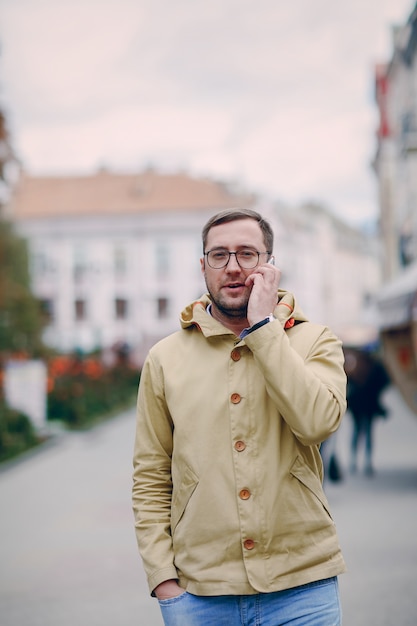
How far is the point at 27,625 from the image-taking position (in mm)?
6418

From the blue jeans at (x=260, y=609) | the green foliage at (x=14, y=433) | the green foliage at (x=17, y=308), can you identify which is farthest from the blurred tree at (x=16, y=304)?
the blue jeans at (x=260, y=609)

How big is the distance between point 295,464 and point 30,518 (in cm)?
870

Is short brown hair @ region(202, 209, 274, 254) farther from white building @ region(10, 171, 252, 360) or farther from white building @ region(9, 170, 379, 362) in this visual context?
white building @ region(10, 171, 252, 360)

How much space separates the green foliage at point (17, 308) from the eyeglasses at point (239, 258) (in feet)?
99.1

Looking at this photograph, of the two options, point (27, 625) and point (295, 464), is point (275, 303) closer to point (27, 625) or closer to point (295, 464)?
point (295, 464)

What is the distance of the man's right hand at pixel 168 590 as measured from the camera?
2.77 m

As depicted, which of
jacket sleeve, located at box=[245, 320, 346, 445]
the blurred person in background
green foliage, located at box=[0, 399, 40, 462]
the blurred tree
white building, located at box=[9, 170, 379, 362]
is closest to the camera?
jacket sleeve, located at box=[245, 320, 346, 445]

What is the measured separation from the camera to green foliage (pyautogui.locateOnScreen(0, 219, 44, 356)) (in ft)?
119

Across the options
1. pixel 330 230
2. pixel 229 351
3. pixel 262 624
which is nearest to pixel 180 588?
pixel 262 624

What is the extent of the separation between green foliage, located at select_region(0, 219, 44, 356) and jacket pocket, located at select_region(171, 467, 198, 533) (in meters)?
30.2

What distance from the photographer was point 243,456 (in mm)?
2744

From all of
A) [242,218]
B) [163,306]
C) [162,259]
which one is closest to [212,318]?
[242,218]

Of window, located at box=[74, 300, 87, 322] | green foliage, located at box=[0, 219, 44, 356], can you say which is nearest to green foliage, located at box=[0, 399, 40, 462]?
green foliage, located at box=[0, 219, 44, 356]

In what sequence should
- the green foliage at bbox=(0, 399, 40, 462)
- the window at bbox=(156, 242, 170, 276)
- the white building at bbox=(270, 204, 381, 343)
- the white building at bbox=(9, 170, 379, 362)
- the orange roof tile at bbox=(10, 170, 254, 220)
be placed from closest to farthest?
the green foliage at bbox=(0, 399, 40, 462)
the white building at bbox=(9, 170, 379, 362)
the window at bbox=(156, 242, 170, 276)
the orange roof tile at bbox=(10, 170, 254, 220)
the white building at bbox=(270, 204, 381, 343)
